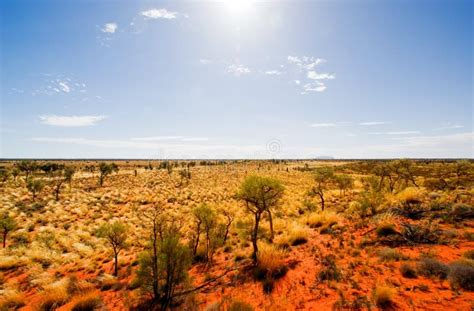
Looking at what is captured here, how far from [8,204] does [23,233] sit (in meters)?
14.2

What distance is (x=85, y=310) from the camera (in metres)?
9.04

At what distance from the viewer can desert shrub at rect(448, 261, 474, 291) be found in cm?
717

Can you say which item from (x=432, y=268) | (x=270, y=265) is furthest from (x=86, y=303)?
(x=432, y=268)

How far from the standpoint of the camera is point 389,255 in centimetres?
972

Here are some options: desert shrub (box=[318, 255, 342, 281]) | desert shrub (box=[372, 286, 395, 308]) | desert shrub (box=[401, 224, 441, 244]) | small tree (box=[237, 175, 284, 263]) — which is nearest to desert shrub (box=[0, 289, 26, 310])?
small tree (box=[237, 175, 284, 263])

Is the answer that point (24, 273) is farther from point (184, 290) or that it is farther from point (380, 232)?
point (380, 232)

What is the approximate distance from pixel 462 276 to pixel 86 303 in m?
13.6

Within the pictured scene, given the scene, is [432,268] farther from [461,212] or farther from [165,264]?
[165,264]

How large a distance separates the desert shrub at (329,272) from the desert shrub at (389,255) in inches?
78.3

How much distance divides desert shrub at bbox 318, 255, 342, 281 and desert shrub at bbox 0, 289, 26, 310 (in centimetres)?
1313

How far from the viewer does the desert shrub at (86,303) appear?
906cm

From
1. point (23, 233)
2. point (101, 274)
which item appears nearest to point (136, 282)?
point (101, 274)

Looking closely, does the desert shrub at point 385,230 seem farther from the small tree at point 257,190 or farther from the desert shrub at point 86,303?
the desert shrub at point 86,303

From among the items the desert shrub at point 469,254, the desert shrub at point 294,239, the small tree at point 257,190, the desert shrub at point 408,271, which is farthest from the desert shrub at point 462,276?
the small tree at point 257,190
